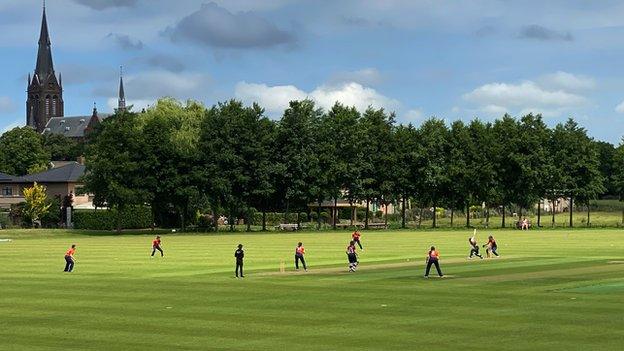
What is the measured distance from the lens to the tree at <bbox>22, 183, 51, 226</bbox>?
155125 millimetres

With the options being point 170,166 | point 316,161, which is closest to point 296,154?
point 316,161

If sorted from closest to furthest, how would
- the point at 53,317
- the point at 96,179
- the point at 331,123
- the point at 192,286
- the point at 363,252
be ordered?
the point at 53,317 → the point at 192,286 → the point at 363,252 → the point at 96,179 → the point at 331,123

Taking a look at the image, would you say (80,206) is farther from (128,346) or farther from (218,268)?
(128,346)

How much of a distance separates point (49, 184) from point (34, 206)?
23.1 m

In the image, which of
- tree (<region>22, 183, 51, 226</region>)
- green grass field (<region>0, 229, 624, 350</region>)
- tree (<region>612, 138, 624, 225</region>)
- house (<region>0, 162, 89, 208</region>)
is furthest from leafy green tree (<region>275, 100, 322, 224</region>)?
green grass field (<region>0, 229, 624, 350</region>)

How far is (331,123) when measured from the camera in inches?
5984

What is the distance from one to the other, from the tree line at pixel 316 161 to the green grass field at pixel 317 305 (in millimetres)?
69174

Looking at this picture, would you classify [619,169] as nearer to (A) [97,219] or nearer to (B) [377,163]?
(B) [377,163]

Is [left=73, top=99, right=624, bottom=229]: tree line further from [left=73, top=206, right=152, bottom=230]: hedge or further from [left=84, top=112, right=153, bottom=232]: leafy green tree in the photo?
[left=73, top=206, right=152, bottom=230]: hedge

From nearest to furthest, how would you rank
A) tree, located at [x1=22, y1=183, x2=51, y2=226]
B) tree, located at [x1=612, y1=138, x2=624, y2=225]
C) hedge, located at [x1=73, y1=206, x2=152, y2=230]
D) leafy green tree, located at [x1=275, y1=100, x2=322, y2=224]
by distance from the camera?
leafy green tree, located at [x1=275, y1=100, x2=322, y2=224] → hedge, located at [x1=73, y1=206, x2=152, y2=230] → tree, located at [x1=22, y1=183, x2=51, y2=226] → tree, located at [x1=612, y1=138, x2=624, y2=225]

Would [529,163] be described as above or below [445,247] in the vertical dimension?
above

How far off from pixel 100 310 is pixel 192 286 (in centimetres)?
1051

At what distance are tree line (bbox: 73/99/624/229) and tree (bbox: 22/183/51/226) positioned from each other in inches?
556

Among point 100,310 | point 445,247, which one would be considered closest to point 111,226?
point 445,247
